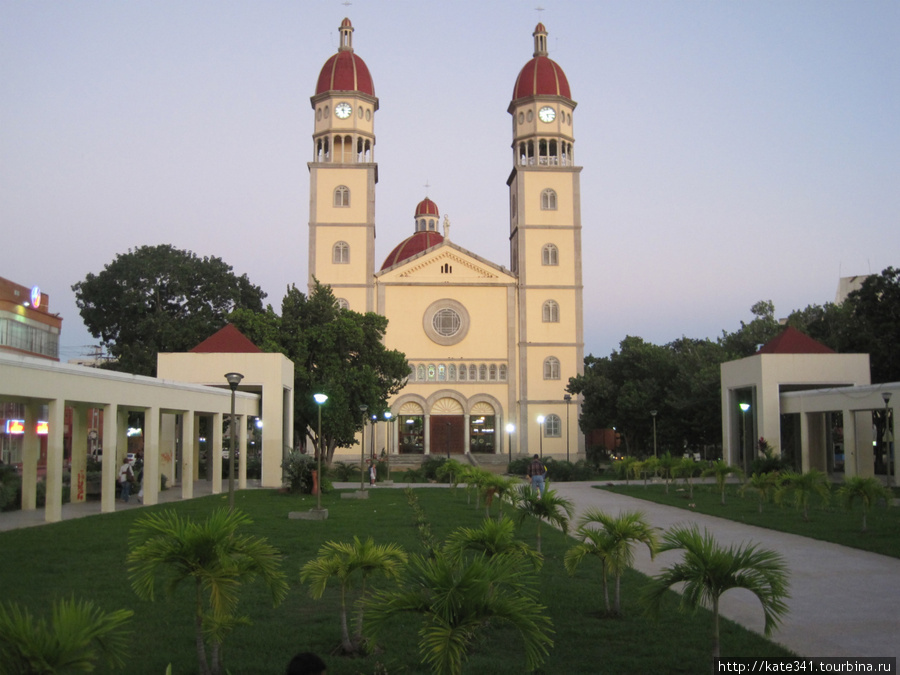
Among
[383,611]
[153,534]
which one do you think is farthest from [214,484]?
[383,611]

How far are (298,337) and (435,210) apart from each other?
124 feet

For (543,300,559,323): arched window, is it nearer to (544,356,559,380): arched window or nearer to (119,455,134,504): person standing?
(544,356,559,380): arched window

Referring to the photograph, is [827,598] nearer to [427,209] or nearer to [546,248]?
[546,248]

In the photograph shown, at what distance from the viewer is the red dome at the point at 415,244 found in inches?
2680

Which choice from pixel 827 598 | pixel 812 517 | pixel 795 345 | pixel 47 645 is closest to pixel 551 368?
pixel 795 345

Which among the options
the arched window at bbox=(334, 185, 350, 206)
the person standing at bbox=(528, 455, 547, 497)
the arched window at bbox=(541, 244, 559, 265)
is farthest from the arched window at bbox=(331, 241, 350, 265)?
the person standing at bbox=(528, 455, 547, 497)

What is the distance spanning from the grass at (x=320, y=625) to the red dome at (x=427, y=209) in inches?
Answer: 2397

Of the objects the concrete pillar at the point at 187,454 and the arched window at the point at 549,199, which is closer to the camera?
the concrete pillar at the point at 187,454

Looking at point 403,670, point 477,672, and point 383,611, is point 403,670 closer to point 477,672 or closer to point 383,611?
point 477,672

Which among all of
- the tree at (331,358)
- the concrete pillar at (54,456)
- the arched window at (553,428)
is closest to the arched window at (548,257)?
the arched window at (553,428)

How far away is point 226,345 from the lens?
3086 centimetres

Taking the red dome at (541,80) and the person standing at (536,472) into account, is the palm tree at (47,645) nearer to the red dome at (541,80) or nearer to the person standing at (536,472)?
the person standing at (536,472)

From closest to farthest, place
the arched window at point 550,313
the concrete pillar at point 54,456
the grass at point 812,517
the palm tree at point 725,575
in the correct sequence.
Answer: the palm tree at point 725,575, the grass at point 812,517, the concrete pillar at point 54,456, the arched window at point 550,313

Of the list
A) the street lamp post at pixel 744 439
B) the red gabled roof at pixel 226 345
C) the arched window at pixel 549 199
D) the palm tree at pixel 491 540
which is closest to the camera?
the palm tree at pixel 491 540
